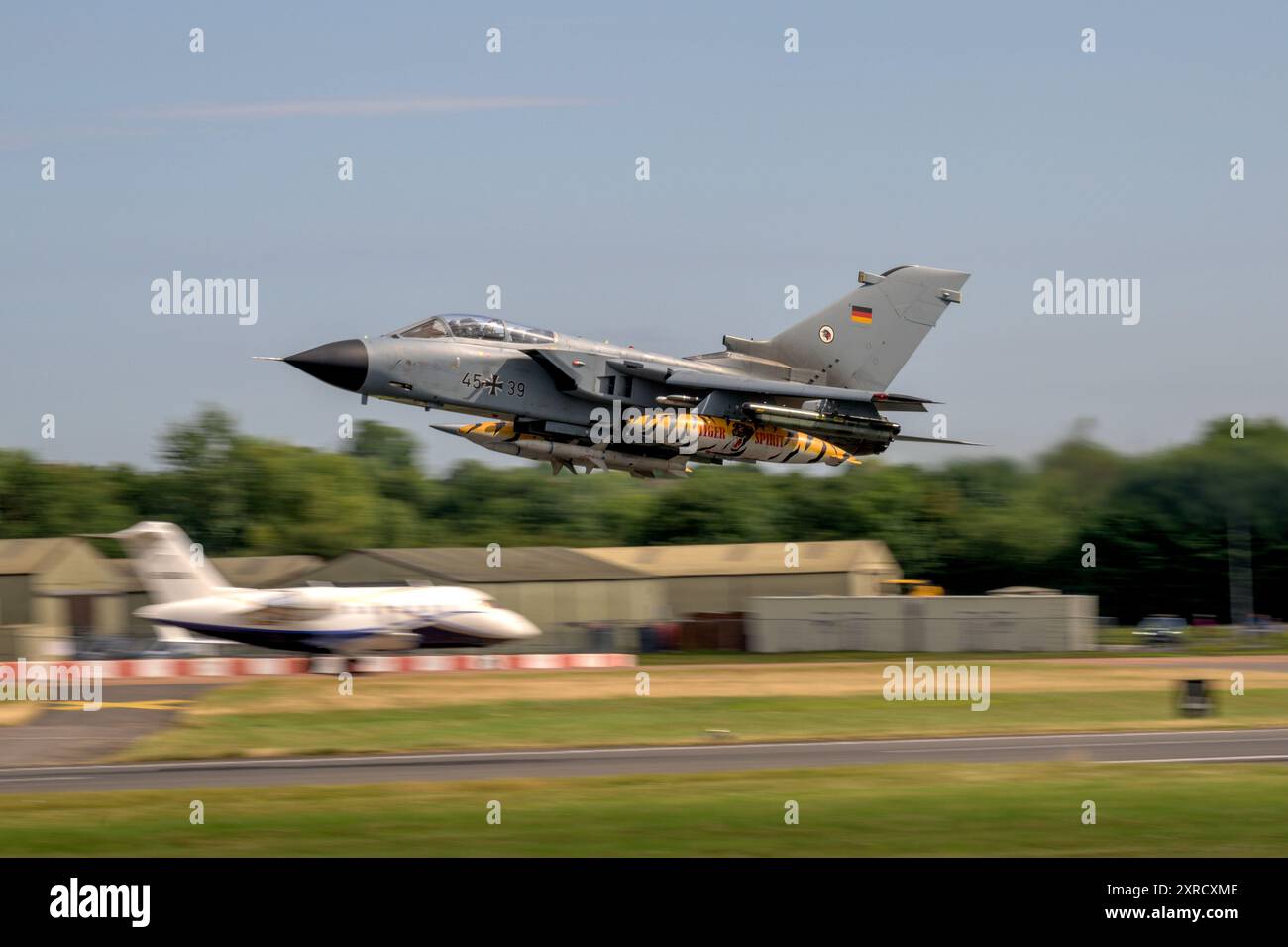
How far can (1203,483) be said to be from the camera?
5003 cm

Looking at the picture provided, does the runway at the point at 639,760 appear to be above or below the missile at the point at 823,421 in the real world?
below

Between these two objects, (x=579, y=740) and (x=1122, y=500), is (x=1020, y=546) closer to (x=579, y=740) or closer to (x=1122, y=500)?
(x=1122, y=500)

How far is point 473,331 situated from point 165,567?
16.0 m

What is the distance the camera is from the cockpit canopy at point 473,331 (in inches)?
1028

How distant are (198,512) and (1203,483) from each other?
172 ft

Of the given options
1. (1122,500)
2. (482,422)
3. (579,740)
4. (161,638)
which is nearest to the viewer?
(579,740)

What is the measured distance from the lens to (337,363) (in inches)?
991

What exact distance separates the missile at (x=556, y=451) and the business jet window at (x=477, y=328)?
1.84 m

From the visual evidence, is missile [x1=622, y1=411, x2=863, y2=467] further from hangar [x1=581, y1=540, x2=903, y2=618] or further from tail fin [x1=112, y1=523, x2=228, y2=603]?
hangar [x1=581, y1=540, x2=903, y2=618]
